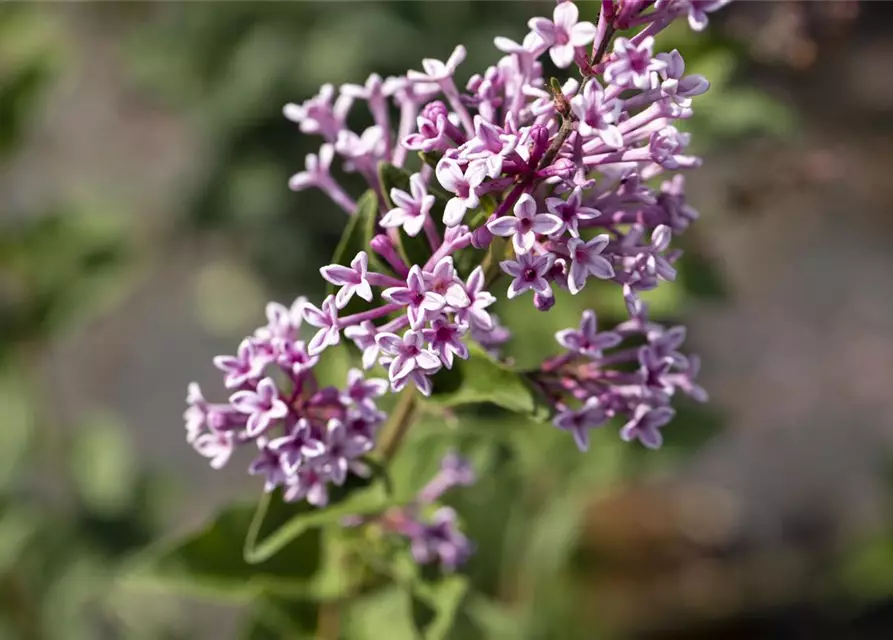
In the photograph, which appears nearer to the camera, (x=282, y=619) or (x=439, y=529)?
(x=439, y=529)

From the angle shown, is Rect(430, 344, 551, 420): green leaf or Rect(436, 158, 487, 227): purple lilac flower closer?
Rect(436, 158, 487, 227): purple lilac flower

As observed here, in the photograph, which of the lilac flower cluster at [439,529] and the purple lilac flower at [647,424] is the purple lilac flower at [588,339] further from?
the lilac flower cluster at [439,529]

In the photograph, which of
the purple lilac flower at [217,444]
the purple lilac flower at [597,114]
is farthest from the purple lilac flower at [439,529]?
the purple lilac flower at [597,114]

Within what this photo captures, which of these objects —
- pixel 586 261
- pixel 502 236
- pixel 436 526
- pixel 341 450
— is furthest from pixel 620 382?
pixel 436 526

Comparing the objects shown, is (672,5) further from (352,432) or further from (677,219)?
(352,432)

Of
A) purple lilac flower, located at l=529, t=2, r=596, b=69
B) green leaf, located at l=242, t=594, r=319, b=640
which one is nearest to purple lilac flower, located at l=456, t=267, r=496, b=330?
purple lilac flower, located at l=529, t=2, r=596, b=69

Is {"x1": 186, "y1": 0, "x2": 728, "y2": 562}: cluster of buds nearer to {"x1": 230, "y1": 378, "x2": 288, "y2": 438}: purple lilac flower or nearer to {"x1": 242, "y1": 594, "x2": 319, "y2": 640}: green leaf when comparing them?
{"x1": 230, "y1": 378, "x2": 288, "y2": 438}: purple lilac flower

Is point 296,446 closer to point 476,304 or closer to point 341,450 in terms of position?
point 341,450
